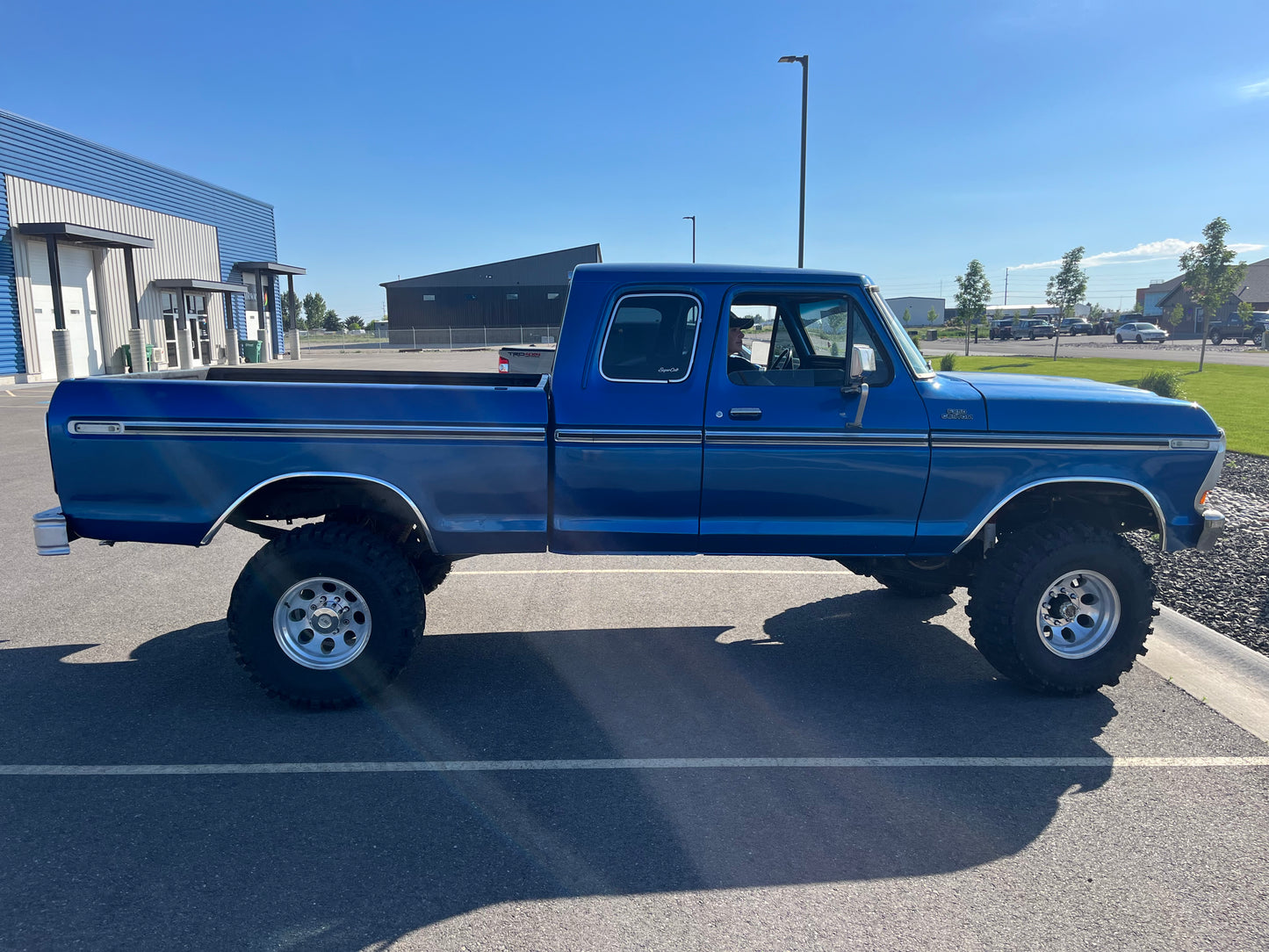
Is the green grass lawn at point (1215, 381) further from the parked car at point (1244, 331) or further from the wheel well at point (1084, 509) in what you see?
the parked car at point (1244, 331)

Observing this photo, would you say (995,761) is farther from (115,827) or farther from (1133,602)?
(115,827)

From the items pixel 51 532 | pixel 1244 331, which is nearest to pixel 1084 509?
pixel 51 532

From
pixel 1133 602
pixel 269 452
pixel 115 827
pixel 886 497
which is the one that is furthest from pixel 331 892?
pixel 1133 602

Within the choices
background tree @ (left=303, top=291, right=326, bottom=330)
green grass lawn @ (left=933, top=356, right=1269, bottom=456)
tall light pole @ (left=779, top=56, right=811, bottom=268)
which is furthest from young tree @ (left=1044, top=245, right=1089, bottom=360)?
background tree @ (left=303, top=291, right=326, bottom=330)

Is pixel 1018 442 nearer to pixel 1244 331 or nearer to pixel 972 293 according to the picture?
pixel 972 293

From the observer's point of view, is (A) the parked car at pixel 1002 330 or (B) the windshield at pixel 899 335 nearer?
(B) the windshield at pixel 899 335

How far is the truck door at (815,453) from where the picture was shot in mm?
4824

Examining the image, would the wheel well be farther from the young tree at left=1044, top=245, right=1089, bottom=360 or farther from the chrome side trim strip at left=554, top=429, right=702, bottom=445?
the young tree at left=1044, top=245, right=1089, bottom=360

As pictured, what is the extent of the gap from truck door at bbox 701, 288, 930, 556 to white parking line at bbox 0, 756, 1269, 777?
3.91 feet

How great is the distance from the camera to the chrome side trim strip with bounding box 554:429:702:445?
15.6 feet

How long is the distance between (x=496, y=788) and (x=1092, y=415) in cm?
364

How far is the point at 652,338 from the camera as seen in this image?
16.2 feet

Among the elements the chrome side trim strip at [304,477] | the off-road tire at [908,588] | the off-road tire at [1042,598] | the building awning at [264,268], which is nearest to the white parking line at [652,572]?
the off-road tire at [908,588]

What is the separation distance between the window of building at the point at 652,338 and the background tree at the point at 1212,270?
25438 mm
